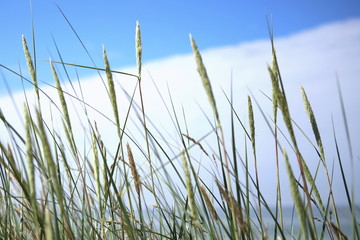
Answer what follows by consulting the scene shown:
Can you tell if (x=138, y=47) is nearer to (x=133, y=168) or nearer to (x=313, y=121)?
(x=133, y=168)

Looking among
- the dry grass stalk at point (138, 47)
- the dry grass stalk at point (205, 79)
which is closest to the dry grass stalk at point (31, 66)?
the dry grass stalk at point (138, 47)

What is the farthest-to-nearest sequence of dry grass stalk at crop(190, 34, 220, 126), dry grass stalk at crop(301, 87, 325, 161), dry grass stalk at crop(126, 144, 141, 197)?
1. dry grass stalk at crop(126, 144, 141, 197)
2. dry grass stalk at crop(301, 87, 325, 161)
3. dry grass stalk at crop(190, 34, 220, 126)

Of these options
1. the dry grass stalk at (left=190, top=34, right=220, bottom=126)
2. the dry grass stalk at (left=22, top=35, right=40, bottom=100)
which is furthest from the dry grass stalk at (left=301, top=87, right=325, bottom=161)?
the dry grass stalk at (left=22, top=35, right=40, bottom=100)

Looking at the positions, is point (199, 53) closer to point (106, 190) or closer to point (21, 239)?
point (106, 190)

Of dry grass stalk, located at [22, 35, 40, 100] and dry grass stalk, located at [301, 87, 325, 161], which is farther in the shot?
dry grass stalk, located at [22, 35, 40, 100]

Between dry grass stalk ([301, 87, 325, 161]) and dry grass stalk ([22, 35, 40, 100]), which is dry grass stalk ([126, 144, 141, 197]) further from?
dry grass stalk ([301, 87, 325, 161])

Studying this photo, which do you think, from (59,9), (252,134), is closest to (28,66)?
(59,9)

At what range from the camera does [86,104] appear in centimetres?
140

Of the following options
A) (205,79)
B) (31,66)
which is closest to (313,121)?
(205,79)

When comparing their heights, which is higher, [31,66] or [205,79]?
[31,66]

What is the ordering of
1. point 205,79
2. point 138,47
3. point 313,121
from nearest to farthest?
point 205,79 < point 313,121 < point 138,47

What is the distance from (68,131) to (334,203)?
81 centimetres

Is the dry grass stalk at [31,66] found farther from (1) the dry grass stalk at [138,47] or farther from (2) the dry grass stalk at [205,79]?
(2) the dry grass stalk at [205,79]

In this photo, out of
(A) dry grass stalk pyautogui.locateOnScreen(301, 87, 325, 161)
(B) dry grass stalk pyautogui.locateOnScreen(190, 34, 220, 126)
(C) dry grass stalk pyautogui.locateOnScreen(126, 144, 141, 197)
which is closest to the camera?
(B) dry grass stalk pyautogui.locateOnScreen(190, 34, 220, 126)
